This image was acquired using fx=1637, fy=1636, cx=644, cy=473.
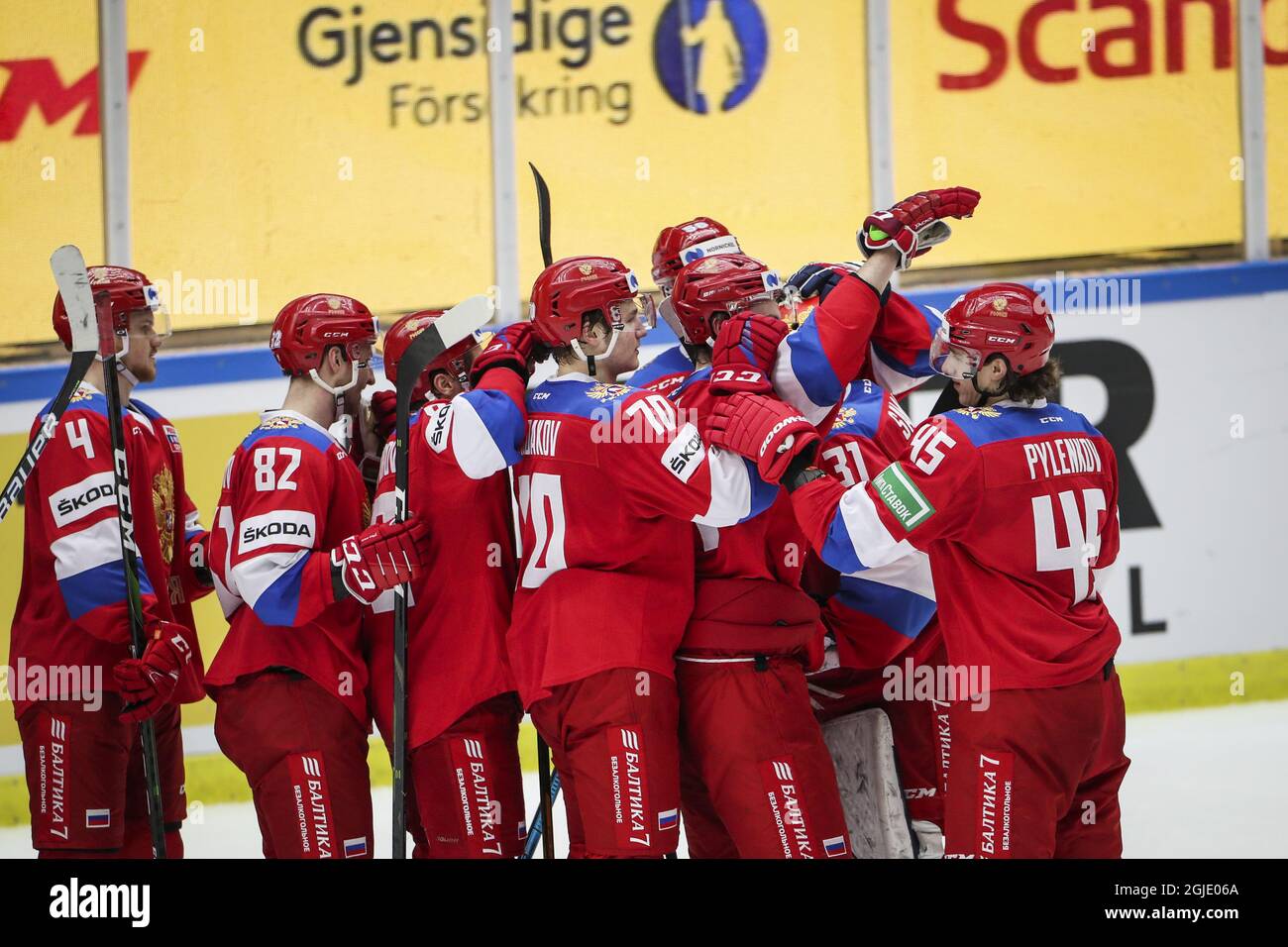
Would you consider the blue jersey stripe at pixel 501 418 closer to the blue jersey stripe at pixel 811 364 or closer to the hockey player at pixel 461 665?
the hockey player at pixel 461 665

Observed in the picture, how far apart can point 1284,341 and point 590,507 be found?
398 centimetres

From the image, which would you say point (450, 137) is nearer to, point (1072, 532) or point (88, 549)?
point (88, 549)

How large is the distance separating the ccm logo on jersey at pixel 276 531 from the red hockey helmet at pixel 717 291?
0.93 metres

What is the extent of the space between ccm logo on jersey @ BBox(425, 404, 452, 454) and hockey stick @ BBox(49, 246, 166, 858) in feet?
2.33

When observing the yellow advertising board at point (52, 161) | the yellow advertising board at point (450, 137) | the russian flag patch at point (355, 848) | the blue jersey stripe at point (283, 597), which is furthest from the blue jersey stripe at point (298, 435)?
the yellow advertising board at point (52, 161)

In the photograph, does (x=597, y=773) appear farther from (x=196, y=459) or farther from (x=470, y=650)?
(x=196, y=459)

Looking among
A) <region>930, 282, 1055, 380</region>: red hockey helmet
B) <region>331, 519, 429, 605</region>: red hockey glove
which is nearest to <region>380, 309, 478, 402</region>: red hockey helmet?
<region>331, 519, 429, 605</region>: red hockey glove

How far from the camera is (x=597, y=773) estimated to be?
128 inches

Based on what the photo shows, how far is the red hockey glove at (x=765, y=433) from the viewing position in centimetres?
312

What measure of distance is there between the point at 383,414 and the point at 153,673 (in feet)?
2.68

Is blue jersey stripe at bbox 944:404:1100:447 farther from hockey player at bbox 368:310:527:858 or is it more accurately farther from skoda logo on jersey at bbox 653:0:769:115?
skoda logo on jersey at bbox 653:0:769:115

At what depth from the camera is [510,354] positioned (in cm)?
353

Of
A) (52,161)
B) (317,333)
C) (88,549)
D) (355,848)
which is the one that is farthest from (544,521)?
(52,161)
